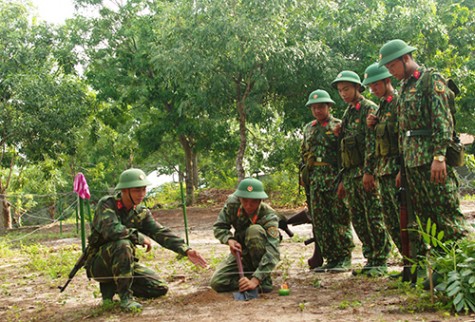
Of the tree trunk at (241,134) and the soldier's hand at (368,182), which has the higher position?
the tree trunk at (241,134)

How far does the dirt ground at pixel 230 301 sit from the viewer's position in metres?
4.41

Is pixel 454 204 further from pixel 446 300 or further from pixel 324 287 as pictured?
pixel 324 287

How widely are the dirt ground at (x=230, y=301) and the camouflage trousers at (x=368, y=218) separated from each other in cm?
33

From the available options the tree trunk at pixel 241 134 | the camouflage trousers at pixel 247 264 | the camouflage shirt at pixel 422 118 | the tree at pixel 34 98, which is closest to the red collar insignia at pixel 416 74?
the camouflage shirt at pixel 422 118

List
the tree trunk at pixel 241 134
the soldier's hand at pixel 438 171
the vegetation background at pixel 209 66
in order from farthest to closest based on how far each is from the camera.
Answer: the tree trunk at pixel 241 134, the vegetation background at pixel 209 66, the soldier's hand at pixel 438 171

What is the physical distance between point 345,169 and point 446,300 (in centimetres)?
203

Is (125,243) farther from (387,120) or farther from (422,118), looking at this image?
(422,118)

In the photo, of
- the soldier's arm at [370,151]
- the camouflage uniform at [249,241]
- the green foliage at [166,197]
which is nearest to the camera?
the camouflage uniform at [249,241]

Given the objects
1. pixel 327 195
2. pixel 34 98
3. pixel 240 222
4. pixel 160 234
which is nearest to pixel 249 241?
pixel 240 222

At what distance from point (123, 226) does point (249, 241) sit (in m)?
1.15

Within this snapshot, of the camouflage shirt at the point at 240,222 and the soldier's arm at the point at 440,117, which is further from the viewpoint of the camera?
the camouflage shirt at the point at 240,222

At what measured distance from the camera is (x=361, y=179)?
19.1ft

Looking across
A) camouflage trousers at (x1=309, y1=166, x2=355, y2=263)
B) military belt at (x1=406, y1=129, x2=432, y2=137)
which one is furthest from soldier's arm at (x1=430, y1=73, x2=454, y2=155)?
camouflage trousers at (x1=309, y1=166, x2=355, y2=263)

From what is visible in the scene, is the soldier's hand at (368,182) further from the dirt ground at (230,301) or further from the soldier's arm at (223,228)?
the soldier's arm at (223,228)
